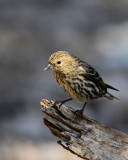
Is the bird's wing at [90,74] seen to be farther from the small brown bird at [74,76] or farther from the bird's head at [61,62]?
the bird's head at [61,62]

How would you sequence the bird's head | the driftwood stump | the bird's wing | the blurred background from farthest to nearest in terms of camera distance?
the blurred background → the bird's wing → the bird's head → the driftwood stump

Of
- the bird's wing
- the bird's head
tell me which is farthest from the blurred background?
the bird's head

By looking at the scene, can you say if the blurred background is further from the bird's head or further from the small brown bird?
the bird's head

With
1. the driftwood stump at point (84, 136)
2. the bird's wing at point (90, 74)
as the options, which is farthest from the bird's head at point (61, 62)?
the driftwood stump at point (84, 136)

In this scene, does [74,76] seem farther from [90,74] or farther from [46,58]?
[46,58]

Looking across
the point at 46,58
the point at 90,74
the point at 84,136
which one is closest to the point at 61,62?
the point at 90,74
